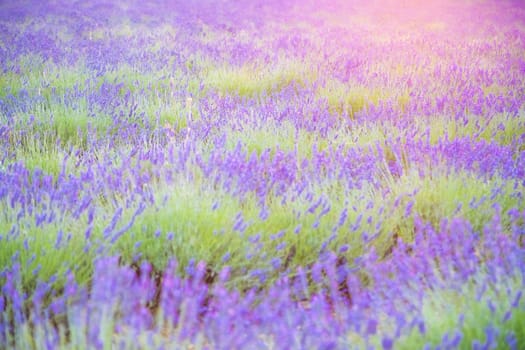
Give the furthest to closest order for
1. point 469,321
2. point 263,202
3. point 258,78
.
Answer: point 258,78
point 263,202
point 469,321

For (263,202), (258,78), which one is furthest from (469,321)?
(258,78)

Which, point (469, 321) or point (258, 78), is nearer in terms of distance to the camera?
point (469, 321)

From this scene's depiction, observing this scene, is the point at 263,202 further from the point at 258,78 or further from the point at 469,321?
the point at 258,78

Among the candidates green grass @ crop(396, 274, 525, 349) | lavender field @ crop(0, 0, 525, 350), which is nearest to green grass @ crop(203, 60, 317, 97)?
lavender field @ crop(0, 0, 525, 350)

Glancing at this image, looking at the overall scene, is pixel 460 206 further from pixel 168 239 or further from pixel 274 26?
pixel 274 26

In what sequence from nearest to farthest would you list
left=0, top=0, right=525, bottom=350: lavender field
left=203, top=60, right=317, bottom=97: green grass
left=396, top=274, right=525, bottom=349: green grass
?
1. left=396, top=274, right=525, bottom=349: green grass
2. left=0, top=0, right=525, bottom=350: lavender field
3. left=203, top=60, right=317, bottom=97: green grass

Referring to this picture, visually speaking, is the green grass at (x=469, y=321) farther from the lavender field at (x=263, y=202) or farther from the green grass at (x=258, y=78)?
the green grass at (x=258, y=78)

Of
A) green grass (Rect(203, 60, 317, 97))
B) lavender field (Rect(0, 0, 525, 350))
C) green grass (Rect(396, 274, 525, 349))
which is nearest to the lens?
green grass (Rect(396, 274, 525, 349))

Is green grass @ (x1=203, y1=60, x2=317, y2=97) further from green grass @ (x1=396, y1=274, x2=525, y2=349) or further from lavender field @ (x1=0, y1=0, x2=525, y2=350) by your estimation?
green grass @ (x1=396, y1=274, x2=525, y2=349)

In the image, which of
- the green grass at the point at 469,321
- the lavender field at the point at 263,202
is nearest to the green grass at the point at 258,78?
the lavender field at the point at 263,202

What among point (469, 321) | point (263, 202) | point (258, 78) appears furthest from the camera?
point (258, 78)
